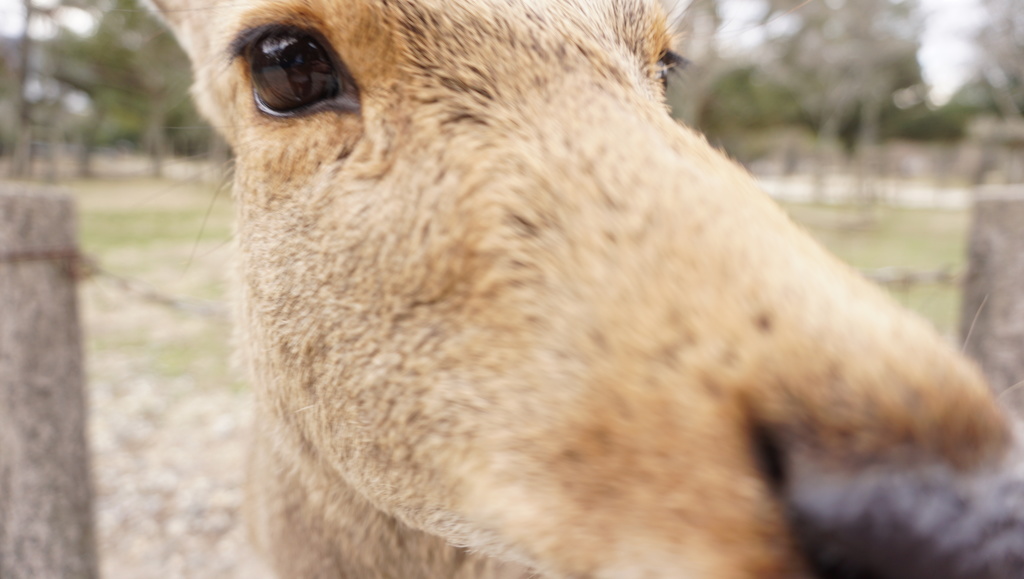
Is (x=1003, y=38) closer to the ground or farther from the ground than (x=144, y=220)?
farther from the ground

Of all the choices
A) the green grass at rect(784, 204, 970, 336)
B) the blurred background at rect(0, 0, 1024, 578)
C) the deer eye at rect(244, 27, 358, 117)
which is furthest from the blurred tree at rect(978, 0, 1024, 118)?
Answer: the deer eye at rect(244, 27, 358, 117)

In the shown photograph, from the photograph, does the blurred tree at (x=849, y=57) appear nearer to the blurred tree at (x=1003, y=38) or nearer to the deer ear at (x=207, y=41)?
the blurred tree at (x=1003, y=38)

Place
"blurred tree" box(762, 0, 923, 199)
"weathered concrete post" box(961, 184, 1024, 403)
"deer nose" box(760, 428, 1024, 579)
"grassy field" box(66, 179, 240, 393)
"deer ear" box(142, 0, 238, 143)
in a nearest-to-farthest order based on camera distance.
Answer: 1. "deer nose" box(760, 428, 1024, 579)
2. "deer ear" box(142, 0, 238, 143)
3. "weathered concrete post" box(961, 184, 1024, 403)
4. "grassy field" box(66, 179, 240, 393)
5. "blurred tree" box(762, 0, 923, 199)

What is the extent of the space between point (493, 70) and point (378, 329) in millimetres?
603

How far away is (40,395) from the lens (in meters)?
3.01

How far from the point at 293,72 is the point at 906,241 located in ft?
58.0

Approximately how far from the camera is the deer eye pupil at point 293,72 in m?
1.49

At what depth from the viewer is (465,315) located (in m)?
1.16

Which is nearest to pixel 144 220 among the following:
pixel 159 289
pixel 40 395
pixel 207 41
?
pixel 159 289

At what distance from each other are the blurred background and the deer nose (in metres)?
2.04

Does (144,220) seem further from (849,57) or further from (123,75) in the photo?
(849,57)

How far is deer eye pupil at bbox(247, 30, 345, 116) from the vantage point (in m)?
1.49

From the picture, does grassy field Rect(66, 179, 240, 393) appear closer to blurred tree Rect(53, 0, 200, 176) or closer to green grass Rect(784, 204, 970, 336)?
green grass Rect(784, 204, 970, 336)

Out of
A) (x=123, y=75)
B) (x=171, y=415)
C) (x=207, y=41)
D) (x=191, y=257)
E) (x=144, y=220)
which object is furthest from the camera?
(x=123, y=75)
